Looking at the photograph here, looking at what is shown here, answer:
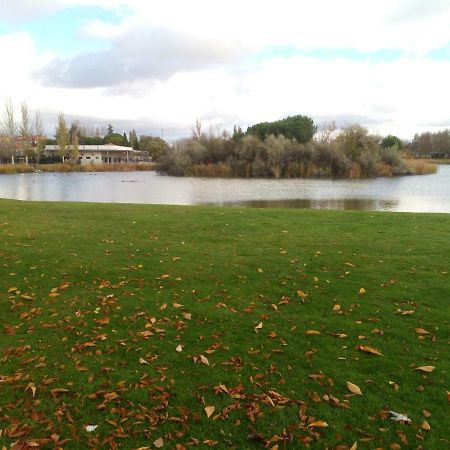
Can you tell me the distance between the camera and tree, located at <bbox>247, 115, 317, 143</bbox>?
67688 mm

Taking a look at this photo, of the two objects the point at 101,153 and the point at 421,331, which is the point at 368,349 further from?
the point at 101,153

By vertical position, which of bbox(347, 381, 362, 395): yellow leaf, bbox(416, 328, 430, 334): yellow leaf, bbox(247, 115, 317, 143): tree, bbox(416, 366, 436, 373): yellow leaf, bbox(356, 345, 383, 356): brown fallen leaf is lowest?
bbox(347, 381, 362, 395): yellow leaf

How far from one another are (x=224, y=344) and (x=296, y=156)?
56610 millimetres

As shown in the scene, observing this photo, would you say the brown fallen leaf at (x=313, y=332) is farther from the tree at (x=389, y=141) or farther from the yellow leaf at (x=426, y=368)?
the tree at (x=389, y=141)

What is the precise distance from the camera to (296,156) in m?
59.8

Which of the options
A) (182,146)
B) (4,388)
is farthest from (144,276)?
(182,146)

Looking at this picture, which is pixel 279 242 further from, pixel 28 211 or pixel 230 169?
pixel 230 169

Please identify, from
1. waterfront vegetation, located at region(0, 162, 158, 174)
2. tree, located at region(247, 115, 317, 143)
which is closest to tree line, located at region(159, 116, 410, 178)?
tree, located at region(247, 115, 317, 143)

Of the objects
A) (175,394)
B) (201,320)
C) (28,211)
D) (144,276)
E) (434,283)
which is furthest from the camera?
(28,211)

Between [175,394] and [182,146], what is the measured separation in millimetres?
72167

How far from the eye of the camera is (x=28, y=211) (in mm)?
16125

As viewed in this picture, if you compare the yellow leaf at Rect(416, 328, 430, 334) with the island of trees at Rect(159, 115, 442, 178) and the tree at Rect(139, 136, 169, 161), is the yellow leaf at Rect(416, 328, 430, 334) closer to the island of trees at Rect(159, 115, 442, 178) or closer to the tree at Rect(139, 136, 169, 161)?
the island of trees at Rect(159, 115, 442, 178)

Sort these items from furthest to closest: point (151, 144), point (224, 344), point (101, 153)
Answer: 1. point (151, 144)
2. point (101, 153)
3. point (224, 344)

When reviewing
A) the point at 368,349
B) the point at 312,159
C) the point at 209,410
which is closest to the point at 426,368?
the point at 368,349
